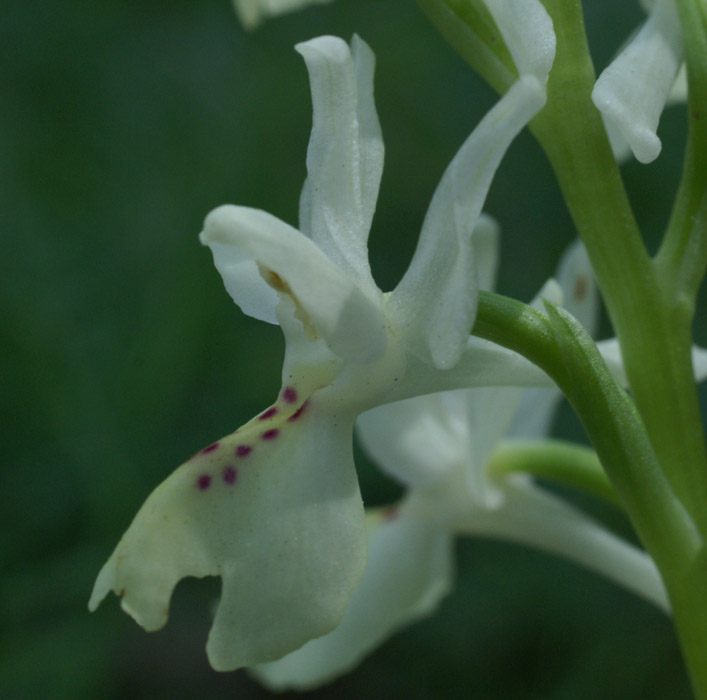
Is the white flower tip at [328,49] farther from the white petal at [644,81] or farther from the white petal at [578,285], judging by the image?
the white petal at [578,285]

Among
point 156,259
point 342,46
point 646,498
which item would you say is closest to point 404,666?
point 156,259

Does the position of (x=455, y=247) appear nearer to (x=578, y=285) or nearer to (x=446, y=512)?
(x=578, y=285)

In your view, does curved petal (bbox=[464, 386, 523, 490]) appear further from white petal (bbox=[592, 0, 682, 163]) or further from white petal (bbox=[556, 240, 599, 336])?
white petal (bbox=[592, 0, 682, 163])

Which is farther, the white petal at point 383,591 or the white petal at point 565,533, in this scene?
the white petal at point 383,591

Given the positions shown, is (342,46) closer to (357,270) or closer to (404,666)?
(357,270)

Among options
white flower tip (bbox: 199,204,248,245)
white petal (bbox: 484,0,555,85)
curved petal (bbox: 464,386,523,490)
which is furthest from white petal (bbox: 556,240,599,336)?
white flower tip (bbox: 199,204,248,245)

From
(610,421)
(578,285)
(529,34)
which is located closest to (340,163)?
(529,34)

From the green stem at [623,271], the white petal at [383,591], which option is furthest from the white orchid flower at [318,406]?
the white petal at [383,591]

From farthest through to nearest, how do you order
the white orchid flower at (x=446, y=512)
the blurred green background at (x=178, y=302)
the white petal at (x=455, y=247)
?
the blurred green background at (x=178, y=302)
the white orchid flower at (x=446, y=512)
the white petal at (x=455, y=247)
